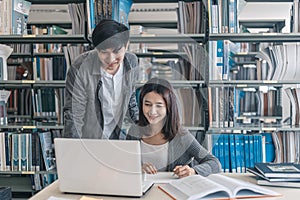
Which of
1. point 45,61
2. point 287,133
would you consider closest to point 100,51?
point 45,61

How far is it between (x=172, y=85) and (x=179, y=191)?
54 cm

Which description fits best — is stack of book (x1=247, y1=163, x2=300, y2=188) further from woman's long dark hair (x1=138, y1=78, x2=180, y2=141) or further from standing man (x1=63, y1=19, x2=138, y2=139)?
standing man (x1=63, y1=19, x2=138, y2=139)

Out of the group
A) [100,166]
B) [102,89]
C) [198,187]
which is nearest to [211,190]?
[198,187]

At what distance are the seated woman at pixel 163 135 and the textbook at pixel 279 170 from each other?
26cm

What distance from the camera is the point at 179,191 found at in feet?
3.91

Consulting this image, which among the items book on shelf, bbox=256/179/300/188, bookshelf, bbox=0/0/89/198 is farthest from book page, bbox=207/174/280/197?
bookshelf, bbox=0/0/89/198

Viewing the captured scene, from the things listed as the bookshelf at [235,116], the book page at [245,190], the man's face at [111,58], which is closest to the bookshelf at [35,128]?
the bookshelf at [235,116]

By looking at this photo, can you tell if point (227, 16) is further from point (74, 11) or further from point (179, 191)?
point (179, 191)

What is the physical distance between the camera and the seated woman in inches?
66.2

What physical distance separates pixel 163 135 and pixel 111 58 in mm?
464

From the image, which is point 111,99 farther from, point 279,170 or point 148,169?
point 279,170

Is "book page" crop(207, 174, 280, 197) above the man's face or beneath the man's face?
beneath

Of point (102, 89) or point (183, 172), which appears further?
point (102, 89)

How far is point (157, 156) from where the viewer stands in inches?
68.6
